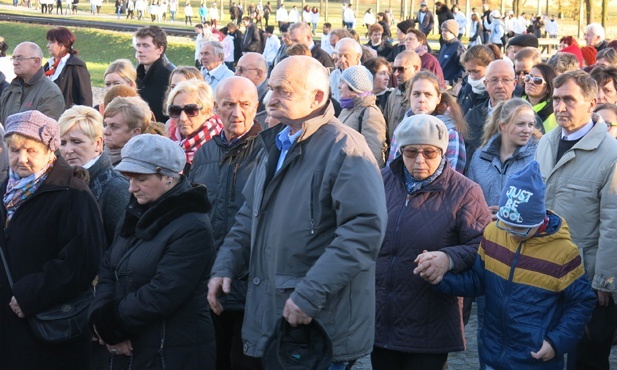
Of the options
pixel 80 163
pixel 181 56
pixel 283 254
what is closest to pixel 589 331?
pixel 283 254

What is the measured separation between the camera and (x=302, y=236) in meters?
4.40

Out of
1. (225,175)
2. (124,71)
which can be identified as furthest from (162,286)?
(124,71)

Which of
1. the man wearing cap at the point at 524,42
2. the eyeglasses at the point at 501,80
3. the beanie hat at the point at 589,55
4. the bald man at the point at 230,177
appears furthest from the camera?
the beanie hat at the point at 589,55

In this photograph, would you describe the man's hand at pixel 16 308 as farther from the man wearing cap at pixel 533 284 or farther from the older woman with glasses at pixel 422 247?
the man wearing cap at pixel 533 284

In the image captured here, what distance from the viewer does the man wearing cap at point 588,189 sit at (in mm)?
5773

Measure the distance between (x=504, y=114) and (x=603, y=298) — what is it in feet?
5.43

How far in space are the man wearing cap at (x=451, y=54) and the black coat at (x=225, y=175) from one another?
10.3 metres

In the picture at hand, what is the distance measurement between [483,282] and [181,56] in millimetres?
35720

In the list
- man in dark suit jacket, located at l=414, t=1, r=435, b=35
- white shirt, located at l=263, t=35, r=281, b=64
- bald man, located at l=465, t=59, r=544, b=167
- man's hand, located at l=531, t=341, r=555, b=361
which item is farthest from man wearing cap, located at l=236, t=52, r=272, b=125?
man in dark suit jacket, located at l=414, t=1, r=435, b=35

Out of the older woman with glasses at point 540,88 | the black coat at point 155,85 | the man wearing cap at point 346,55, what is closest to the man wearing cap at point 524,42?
the man wearing cap at point 346,55

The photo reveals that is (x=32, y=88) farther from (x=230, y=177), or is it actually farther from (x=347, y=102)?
(x=230, y=177)

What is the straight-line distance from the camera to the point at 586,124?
616 centimetres

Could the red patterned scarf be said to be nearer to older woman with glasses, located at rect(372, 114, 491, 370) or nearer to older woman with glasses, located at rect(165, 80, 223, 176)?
older woman with glasses, located at rect(165, 80, 223, 176)

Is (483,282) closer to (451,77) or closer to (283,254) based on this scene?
(283,254)
